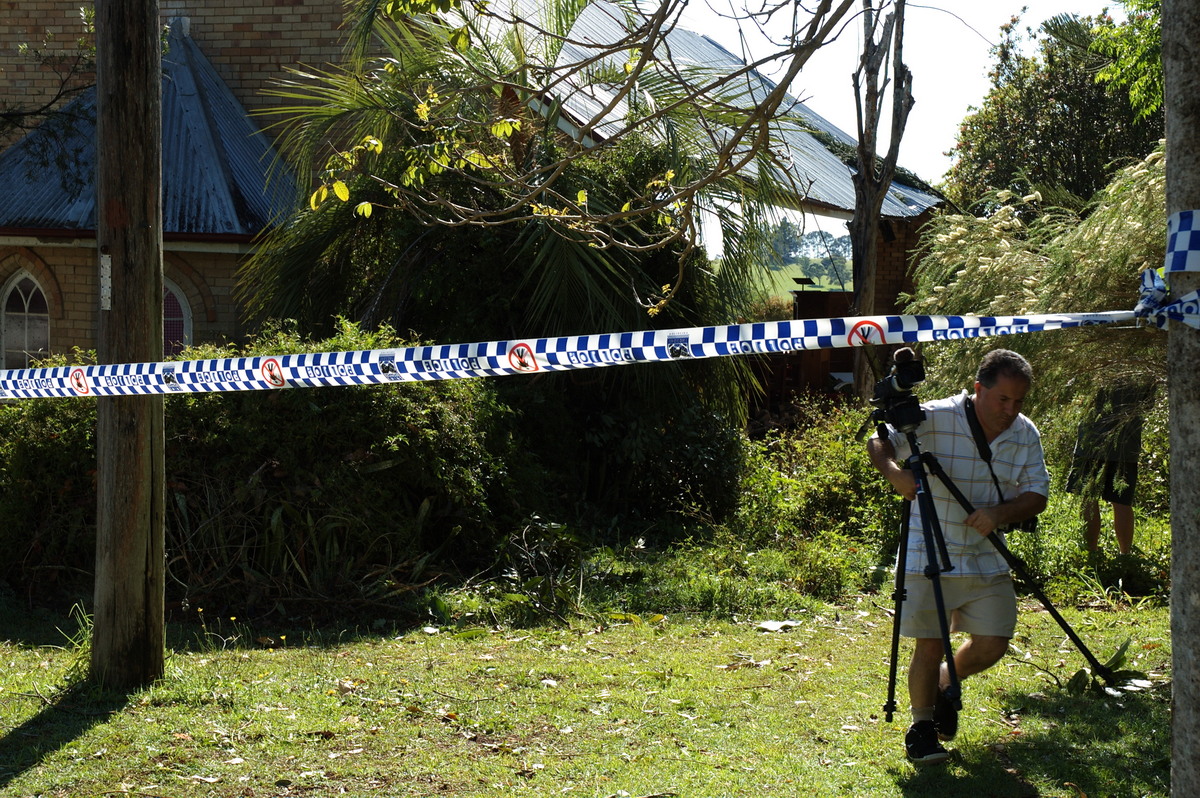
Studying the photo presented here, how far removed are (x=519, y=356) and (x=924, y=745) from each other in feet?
8.44

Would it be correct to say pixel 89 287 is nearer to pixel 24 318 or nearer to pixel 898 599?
pixel 24 318

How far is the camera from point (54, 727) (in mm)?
5031

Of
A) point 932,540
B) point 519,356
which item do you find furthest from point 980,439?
point 519,356

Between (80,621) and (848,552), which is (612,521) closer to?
(848,552)

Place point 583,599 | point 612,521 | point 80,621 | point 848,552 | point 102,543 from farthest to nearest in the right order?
1. point 612,521
2. point 848,552
3. point 583,599
4. point 80,621
5. point 102,543

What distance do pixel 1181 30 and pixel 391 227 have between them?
849 centimetres

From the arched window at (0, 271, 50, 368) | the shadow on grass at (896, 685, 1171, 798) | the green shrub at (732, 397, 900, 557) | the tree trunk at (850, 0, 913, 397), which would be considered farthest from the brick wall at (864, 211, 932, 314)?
the shadow on grass at (896, 685, 1171, 798)

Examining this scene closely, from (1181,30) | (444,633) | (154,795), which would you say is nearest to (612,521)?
(444,633)

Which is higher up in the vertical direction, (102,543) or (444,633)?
(102,543)

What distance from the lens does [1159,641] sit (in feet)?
22.1

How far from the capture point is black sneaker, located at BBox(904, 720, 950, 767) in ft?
14.9

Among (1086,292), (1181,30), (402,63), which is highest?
(402,63)

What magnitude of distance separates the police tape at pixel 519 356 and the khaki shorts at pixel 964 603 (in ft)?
3.38

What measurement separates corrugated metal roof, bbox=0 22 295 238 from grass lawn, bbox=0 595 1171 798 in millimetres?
8939
